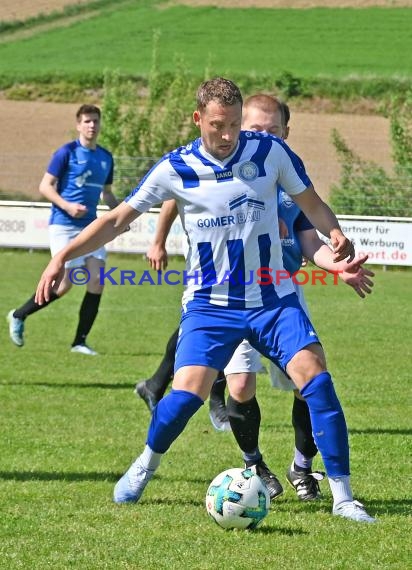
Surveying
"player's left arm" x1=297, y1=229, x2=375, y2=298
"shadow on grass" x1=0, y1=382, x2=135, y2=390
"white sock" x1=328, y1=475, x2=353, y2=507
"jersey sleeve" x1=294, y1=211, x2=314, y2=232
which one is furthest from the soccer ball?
"shadow on grass" x1=0, y1=382, x2=135, y2=390

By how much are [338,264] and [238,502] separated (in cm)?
120

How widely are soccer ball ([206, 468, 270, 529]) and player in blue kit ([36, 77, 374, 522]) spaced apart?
13.2 inches

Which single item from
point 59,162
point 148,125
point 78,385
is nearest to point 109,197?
point 59,162

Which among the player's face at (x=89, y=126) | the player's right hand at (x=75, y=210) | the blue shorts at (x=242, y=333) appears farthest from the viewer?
the player's face at (x=89, y=126)

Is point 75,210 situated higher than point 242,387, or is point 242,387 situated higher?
point 75,210

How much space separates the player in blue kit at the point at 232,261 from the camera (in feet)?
16.3

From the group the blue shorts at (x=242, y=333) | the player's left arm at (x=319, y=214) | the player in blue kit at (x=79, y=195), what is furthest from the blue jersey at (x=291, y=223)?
the player in blue kit at (x=79, y=195)

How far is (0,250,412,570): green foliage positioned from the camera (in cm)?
442

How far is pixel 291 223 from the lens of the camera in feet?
18.8

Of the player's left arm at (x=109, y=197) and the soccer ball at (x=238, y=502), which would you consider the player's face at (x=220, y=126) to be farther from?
the player's left arm at (x=109, y=197)

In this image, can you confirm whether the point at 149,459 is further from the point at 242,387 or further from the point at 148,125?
the point at 148,125

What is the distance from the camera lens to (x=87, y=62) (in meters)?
47.5

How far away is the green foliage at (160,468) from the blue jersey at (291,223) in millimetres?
1197

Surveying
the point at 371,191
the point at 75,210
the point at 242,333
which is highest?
the point at 75,210
